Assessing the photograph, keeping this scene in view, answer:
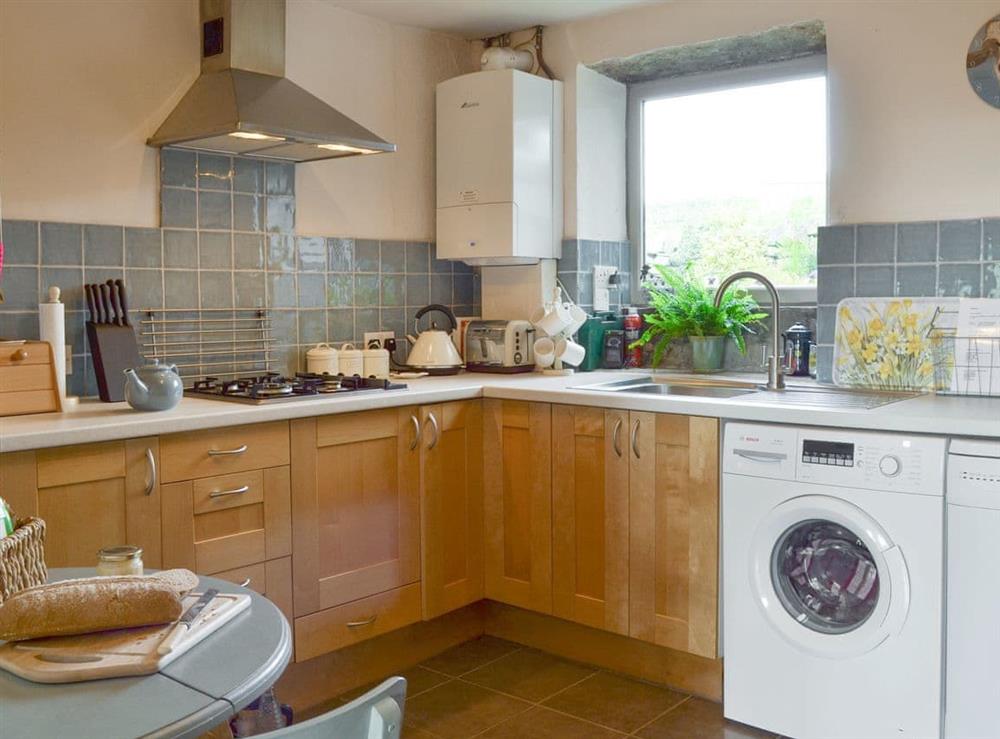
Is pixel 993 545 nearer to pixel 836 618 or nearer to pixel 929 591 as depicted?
pixel 929 591

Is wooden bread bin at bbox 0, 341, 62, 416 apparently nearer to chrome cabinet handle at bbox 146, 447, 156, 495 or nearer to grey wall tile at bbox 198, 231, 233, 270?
chrome cabinet handle at bbox 146, 447, 156, 495

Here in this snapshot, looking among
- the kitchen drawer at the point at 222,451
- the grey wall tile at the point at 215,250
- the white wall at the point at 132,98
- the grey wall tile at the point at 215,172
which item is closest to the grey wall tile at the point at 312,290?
the white wall at the point at 132,98

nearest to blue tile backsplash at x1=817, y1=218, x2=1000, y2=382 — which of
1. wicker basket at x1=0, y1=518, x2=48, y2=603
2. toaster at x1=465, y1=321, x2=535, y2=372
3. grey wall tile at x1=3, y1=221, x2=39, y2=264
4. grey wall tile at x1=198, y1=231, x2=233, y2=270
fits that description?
toaster at x1=465, y1=321, x2=535, y2=372

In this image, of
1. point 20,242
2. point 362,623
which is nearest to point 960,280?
point 362,623

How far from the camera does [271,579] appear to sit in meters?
2.73

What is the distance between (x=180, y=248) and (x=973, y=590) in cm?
247

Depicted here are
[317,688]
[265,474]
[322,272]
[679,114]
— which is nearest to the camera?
[265,474]

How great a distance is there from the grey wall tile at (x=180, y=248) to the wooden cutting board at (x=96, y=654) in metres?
2.07

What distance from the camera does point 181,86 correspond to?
313 cm

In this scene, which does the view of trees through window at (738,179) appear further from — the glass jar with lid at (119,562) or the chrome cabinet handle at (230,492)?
the glass jar with lid at (119,562)

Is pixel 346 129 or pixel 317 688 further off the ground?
pixel 346 129

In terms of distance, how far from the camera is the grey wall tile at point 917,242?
2.98m

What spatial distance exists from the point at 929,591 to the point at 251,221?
7.75 feet

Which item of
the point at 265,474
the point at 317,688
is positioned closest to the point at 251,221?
the point at 265,474
